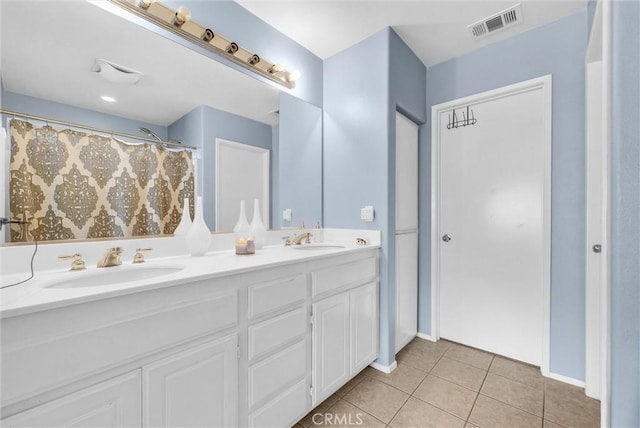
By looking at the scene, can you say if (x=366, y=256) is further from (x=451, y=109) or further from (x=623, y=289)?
(x=451, y=109)

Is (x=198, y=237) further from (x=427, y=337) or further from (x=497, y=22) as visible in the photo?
(x=497, y=22)

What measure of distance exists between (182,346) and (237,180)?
1.05m

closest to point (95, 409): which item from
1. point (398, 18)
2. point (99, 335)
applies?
point (99, 335)

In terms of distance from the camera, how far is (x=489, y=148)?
7.15 ft

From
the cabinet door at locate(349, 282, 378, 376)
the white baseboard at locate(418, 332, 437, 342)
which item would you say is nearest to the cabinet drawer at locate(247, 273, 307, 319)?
the cabinet door at locate(349, 282, 378, 376)

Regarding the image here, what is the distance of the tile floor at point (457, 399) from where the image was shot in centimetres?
149

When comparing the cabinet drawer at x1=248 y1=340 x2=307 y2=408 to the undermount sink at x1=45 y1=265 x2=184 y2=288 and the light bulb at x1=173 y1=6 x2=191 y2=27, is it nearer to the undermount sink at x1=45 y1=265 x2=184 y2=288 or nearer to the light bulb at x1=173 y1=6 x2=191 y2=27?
the undermount sink at x1=45 y1=265 x2=184 y2=288

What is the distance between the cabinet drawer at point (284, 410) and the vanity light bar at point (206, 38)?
6.26 ft

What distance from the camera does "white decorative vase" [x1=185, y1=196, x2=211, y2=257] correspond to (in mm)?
1439

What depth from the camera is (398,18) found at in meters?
1.88

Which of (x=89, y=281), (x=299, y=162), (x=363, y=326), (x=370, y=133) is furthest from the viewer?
(x=299, y=162)

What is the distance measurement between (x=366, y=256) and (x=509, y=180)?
1.28 metres

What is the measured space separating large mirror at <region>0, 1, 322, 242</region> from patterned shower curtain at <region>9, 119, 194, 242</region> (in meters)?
0.02

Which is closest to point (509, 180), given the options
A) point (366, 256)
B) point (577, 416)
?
point (366, 256)
